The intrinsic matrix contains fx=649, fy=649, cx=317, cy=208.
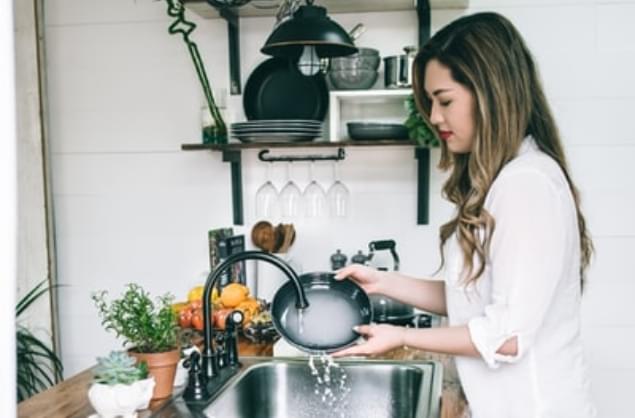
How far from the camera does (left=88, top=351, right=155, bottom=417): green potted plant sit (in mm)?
1134

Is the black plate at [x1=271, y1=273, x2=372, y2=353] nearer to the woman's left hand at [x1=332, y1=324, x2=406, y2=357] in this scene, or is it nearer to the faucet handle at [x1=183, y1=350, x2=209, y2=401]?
the woman's left hand at [x1=332, y1=324, x2=406, y2=357]

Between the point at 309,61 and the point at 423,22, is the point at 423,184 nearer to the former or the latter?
the point at 423,22

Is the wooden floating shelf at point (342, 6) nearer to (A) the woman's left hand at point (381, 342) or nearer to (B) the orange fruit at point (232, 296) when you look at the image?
(B) the orange fruit at point (232, 296)

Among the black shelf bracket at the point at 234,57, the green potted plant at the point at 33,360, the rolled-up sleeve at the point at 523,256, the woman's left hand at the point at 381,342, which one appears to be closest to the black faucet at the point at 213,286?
the woman's left hand at the point at 381,342

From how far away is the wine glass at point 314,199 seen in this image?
8.38 ft

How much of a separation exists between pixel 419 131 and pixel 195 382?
1.24 m

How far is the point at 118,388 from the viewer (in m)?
1.13

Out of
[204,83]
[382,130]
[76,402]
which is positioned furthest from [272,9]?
[76,402]

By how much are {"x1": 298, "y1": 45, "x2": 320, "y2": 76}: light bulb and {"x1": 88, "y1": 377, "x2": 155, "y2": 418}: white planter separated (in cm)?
103

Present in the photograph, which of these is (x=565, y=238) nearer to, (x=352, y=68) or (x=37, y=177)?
(x=352, y=68)

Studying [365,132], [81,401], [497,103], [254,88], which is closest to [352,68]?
[365,132]

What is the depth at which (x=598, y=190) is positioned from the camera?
2.47m

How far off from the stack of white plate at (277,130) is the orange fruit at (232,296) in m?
0.56

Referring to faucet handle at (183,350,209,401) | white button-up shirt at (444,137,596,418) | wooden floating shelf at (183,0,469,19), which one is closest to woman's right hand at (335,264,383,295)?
white button-up shirt at (444,137,596,418)
